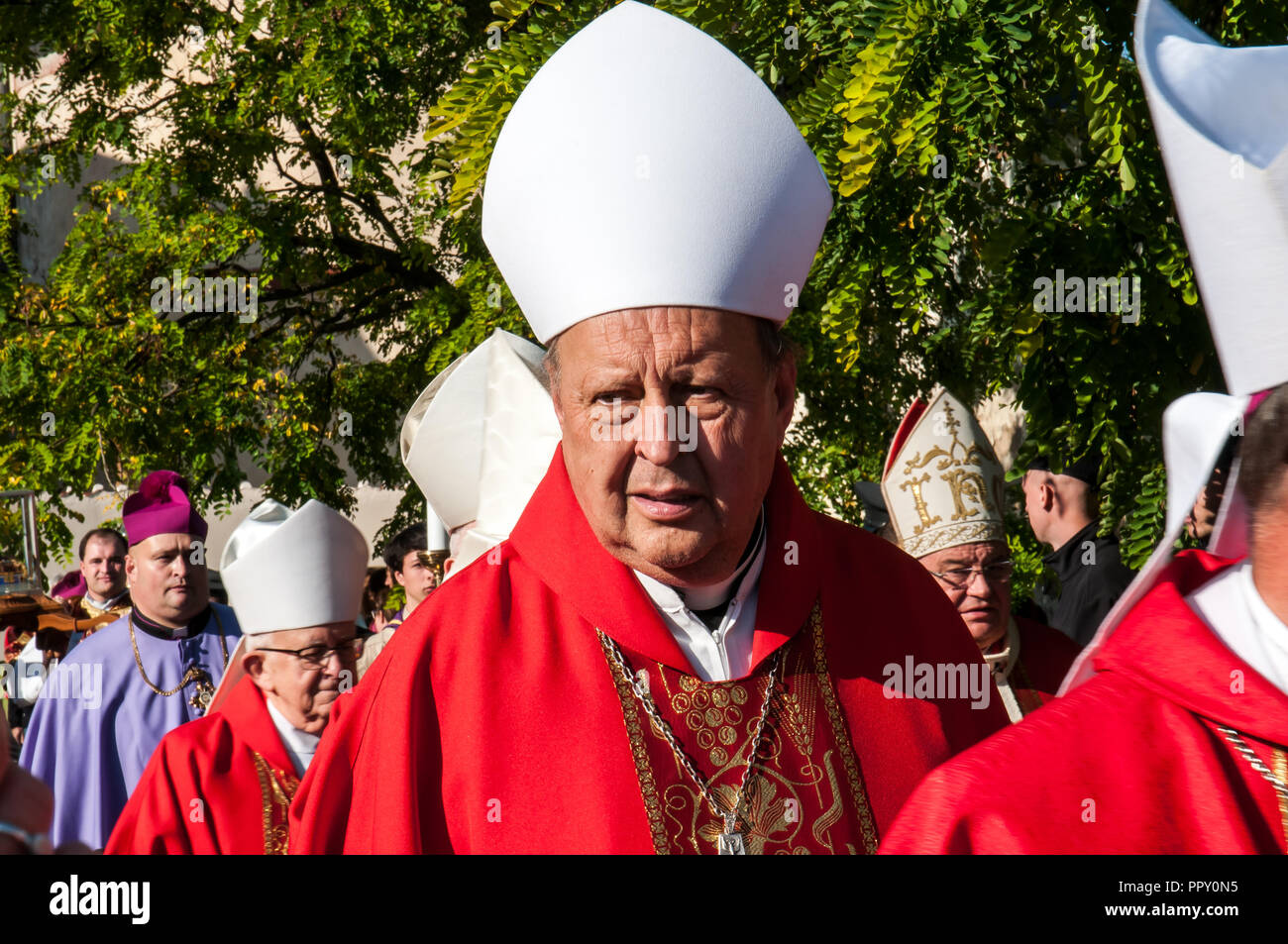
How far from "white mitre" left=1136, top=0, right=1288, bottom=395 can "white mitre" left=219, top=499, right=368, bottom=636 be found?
10.5 ft

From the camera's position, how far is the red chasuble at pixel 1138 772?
186cm

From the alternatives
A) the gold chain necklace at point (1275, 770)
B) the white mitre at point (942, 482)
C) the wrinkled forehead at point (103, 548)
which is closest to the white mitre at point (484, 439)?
the white mitre at point (942, 482)

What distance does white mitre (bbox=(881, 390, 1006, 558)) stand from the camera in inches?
177

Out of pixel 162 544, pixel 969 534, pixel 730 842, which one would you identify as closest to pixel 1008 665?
pixel 969 534

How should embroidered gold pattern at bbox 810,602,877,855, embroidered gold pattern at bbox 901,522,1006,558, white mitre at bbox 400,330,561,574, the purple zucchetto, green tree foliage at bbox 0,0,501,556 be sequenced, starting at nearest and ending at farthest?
embroidered gold pattern at bbox 810,602,877,855, white mitre at bbox 400,330,561,574, embroidered gold pattern at bbox 901,522,1006,558, the purple zucchetto, green tree foliage at bbox 0,0,501,556

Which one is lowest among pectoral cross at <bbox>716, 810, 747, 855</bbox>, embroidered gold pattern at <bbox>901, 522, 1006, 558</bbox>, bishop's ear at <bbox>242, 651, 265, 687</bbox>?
pectoral cross at <bbox>716, 810, 747, 855</bbox>

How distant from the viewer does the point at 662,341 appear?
2592mm

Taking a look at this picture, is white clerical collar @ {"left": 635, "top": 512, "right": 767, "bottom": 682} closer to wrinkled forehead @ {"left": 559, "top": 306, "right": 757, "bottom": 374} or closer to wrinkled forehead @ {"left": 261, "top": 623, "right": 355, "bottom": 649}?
wrinkled forehead @ {"left": 559, "top": 306, "right": 757, "bottom": 374}

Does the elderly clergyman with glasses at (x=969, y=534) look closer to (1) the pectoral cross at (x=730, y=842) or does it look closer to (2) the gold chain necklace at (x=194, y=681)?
(1) the pectoral cross at (x=730, y=842)

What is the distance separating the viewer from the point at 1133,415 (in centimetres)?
434

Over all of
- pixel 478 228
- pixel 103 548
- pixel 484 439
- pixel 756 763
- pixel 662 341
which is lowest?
pixel 756 763

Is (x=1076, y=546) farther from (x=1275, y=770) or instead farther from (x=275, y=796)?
(x=1275, y=770)

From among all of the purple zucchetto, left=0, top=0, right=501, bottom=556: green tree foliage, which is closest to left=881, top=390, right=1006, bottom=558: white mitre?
the purple zucchetto

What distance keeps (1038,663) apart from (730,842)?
2197mm
